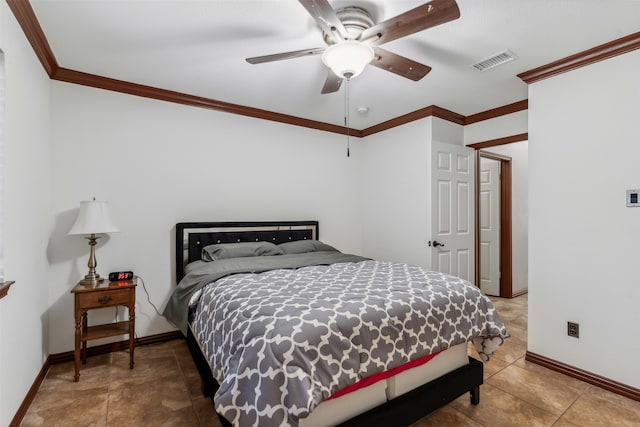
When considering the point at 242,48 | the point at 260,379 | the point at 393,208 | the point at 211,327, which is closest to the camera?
the point at 260,379

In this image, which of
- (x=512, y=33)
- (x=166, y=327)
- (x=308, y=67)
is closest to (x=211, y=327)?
(x=166, y=327)

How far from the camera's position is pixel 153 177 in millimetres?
3051

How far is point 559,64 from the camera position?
247 cm

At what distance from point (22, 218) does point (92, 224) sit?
50 centimetres

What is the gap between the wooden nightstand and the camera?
2318 millimetres

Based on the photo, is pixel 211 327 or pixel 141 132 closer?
pixel 211 327

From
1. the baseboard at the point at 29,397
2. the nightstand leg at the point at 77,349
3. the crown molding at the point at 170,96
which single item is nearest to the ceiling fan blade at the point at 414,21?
the crown molding at the point at 170,96

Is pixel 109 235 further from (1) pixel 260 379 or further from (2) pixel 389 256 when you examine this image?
(2) pixel 389 256

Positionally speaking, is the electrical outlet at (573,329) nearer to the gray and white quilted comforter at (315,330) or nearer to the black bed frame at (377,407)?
the gray and white quilted comforter at (315,330)

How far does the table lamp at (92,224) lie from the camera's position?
2.41 metres

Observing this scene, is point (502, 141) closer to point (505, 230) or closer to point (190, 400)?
point (505, 230)

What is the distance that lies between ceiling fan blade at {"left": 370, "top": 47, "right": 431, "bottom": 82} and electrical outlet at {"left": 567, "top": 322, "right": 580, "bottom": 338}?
2.22 m

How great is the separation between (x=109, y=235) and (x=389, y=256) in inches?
123

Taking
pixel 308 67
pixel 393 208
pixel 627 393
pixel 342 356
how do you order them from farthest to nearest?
pixel 393 208 → pixel 308 67 → pixel 627 393 → pixel 342 356
